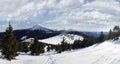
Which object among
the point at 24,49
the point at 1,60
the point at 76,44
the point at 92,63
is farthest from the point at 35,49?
the point at 76,44

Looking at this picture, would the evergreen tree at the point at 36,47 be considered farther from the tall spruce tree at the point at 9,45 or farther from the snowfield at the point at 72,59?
the tall spruce tree at the point at 9,45

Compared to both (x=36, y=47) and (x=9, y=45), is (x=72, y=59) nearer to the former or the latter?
(x=9, y=45)

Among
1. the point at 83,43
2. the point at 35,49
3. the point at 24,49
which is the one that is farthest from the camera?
the point at 83,43

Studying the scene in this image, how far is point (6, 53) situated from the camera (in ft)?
202

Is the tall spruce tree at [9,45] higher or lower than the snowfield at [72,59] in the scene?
higher

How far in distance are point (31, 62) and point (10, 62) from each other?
5125 millimetres

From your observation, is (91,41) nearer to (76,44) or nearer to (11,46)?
(76,44)

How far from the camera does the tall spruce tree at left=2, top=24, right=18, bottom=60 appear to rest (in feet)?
202

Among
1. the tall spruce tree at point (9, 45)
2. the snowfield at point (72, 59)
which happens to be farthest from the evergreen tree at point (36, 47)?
the tall spruce tree at point (9, 45)

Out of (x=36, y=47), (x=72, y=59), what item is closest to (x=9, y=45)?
(x=72, y=59)

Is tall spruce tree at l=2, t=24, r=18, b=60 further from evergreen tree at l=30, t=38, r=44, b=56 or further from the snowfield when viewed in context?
evergreen tree at l=30, t=38, r=44, b=56

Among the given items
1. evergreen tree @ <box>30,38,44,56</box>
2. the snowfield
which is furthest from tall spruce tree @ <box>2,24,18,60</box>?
evergreen tree @ <box>30,38,44,56</box>

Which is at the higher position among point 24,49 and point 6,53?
point 6,53

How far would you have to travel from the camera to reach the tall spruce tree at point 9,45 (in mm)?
61656
